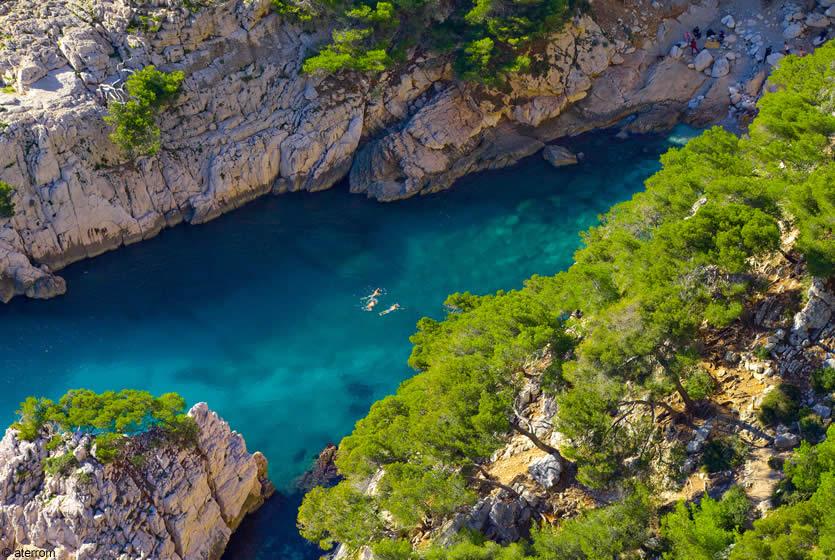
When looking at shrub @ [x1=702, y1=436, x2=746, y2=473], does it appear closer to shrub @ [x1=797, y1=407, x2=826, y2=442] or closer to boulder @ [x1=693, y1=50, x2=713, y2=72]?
shrub @ [x1=797, y1=407, x2=826, y2=442]

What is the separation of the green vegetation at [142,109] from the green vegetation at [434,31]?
858 cm

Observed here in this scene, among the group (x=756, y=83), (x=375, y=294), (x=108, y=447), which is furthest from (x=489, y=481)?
(x=756, y=83)

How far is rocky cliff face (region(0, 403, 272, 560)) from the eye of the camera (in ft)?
99.9

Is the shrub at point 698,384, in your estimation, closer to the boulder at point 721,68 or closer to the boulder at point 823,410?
the boulder at point 823,410

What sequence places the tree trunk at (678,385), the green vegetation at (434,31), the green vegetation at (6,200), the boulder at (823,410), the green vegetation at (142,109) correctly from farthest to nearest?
the green vegetation at (434,31)
the green vegetation at (142,109)
the green vegetation at (6,200)
the tree trunk at (678,385)
the boulder at (823,410)

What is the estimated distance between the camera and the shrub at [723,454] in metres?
26.2

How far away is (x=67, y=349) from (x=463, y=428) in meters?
25.3

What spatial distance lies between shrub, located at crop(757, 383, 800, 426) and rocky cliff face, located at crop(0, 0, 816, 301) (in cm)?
2998

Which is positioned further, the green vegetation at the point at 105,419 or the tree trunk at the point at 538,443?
the green vegetation at the point at 105,419

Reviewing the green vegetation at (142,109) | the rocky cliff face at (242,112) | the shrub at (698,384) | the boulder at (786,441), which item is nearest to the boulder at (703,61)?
the rocky cliff face at (242,112)

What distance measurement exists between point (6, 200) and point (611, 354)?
116 feet

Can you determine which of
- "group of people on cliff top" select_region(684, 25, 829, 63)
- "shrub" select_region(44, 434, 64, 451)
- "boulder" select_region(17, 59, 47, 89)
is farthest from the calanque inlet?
"shrub" select_region(44, 434, 64, 451)

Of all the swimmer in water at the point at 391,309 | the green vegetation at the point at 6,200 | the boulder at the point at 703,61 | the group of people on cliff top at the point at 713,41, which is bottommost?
the swimmer in water at the point at 391,309

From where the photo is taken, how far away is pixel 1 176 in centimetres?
4612
